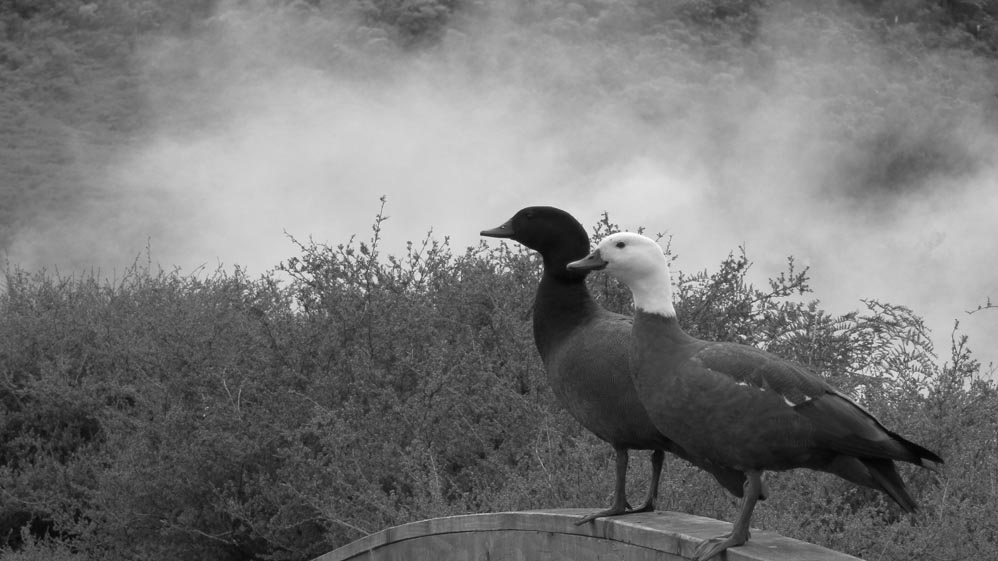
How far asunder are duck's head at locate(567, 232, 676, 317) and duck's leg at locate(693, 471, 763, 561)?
1.67 feet

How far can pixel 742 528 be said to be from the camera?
366cm

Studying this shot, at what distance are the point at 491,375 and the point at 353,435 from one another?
0.74 meters

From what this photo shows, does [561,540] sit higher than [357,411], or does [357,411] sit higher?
[357,411]

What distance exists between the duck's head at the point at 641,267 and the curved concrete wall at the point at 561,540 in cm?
63

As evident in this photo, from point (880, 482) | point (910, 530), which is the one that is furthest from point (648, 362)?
point (910, 530)

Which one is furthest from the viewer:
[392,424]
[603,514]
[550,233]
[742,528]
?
[392,424]

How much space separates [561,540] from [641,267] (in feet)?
3.23

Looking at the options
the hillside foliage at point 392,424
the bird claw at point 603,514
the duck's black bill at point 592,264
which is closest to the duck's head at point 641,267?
the duck's black bill at point 592,264

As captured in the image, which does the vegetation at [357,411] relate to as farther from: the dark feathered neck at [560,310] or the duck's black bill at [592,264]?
the duck's black bill at [592,264]

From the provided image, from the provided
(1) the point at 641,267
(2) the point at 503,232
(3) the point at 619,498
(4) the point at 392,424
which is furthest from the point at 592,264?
(4) the point at 392,424

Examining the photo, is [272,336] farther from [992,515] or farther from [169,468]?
[992,515]

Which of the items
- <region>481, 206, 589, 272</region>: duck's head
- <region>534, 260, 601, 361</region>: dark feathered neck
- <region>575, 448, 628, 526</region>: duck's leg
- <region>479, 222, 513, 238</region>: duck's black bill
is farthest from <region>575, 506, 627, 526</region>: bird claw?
<region>479, 222, 513, 238</region>: duck's black bill

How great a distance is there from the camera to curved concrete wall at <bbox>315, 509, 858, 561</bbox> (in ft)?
12.3

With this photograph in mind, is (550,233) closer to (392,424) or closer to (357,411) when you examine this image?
(392,424)
